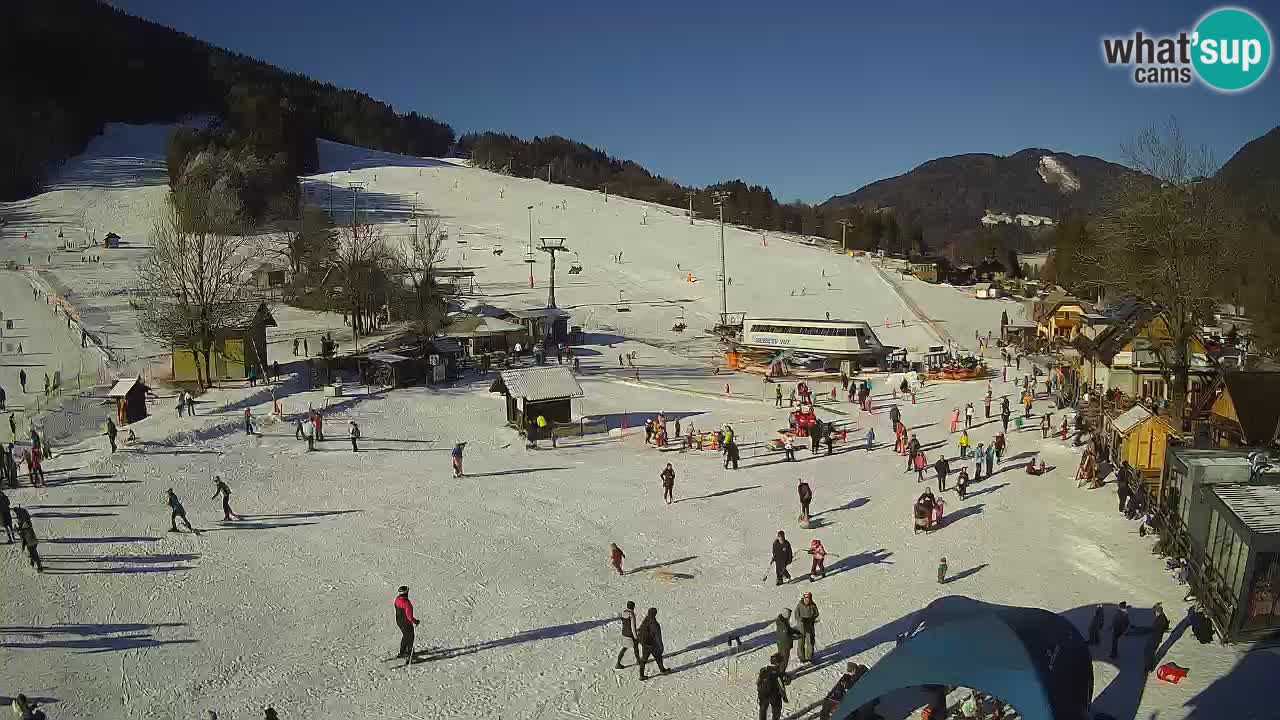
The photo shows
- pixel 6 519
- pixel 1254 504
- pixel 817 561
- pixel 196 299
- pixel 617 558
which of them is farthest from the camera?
pixel 196 299

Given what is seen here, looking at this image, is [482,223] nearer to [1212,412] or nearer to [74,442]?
[74,442]

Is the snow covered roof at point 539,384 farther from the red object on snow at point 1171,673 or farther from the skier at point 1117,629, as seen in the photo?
Answer: the red object on snow at point 1171,673

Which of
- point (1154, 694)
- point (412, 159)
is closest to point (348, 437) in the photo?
point (1154, 694)

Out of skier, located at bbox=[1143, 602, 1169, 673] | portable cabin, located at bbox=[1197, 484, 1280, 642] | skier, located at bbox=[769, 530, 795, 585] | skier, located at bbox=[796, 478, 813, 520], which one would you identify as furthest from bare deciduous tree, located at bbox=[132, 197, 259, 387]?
portable cabin, located at bbox=[1197, 484, 1280, 642]

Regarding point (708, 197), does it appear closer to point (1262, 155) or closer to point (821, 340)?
point (1262, 155)

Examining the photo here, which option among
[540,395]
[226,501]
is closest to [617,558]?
[226,501]

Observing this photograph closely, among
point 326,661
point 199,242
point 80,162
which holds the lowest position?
point 326,661

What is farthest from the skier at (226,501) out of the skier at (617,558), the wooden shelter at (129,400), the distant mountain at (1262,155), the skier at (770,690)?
the distant mountain at (1262,155)
